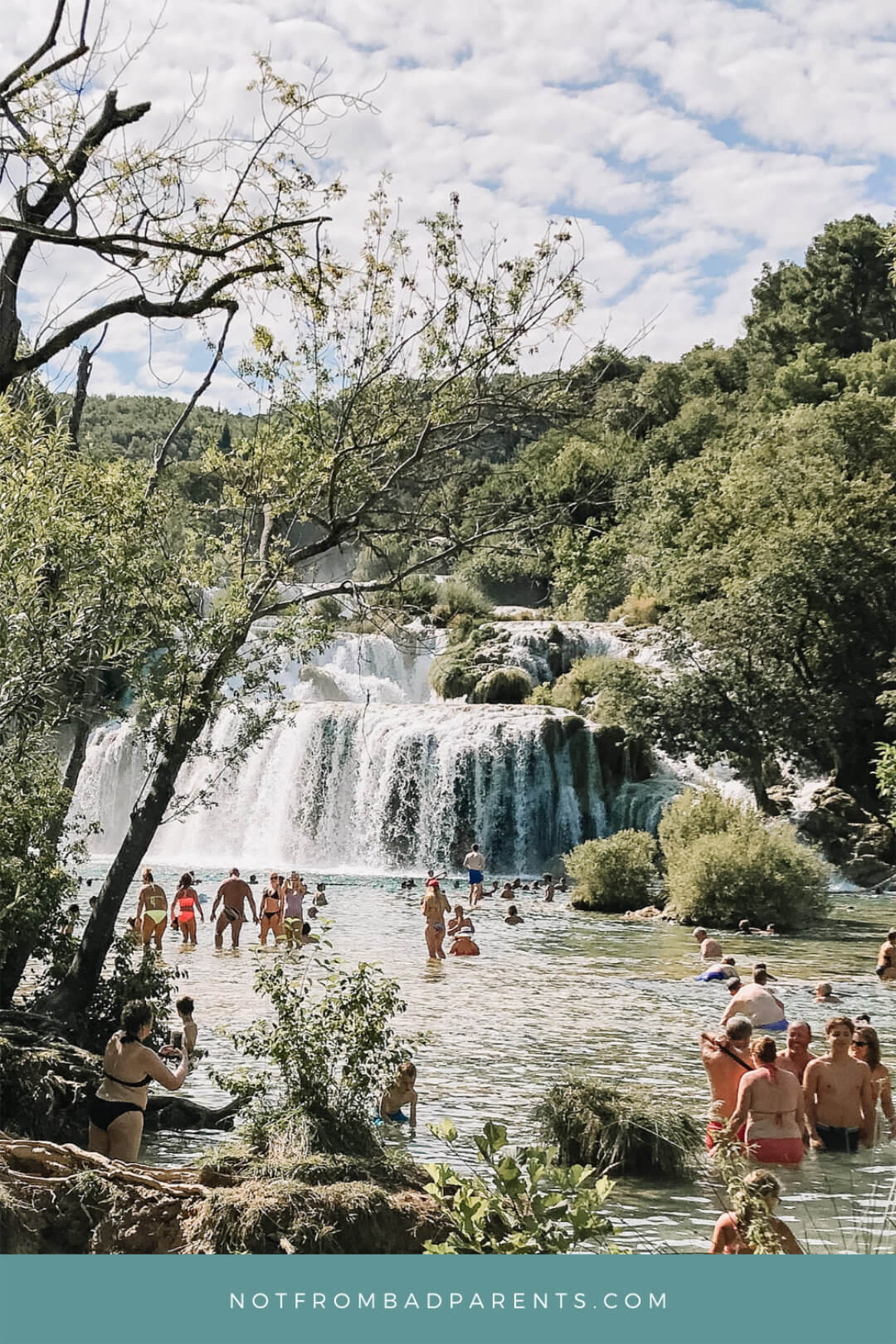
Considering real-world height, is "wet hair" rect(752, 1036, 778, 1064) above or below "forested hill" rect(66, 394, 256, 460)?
below

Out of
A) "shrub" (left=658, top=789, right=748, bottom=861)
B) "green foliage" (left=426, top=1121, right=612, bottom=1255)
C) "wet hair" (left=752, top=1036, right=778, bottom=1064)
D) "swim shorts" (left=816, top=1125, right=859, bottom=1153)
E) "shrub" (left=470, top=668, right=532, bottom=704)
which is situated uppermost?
"shrub" (left=470, top=668, right=532, bottom=704)

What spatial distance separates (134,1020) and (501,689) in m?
32.1

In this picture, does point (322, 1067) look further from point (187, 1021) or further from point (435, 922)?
point (435, 922)

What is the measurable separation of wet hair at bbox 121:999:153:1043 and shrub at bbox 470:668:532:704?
104 ft

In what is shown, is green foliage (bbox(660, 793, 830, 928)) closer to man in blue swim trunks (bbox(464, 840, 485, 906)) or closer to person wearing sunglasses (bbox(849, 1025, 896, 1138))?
man in blue swim trunks (bbox(464, 840, 485, 906))

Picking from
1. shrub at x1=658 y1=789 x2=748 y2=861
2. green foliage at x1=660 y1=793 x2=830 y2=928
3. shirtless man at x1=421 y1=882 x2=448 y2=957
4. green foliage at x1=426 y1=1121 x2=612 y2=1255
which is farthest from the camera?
shrub at x1=658 y1=789 x2=748 y2=861

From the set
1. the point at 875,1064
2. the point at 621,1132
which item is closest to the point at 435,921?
the point at 875,1064

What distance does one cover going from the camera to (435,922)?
66.0ft

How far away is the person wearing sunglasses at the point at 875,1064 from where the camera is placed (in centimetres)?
991

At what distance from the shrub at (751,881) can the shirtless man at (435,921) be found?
6.79m

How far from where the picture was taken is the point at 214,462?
11680mm

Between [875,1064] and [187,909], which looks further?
[187,909]

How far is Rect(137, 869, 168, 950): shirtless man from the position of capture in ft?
64.8

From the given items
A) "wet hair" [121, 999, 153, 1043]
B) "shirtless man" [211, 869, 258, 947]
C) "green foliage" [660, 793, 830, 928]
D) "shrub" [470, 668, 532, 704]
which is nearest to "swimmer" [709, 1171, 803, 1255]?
"wet hair" [121, 999, 153, 1043]
